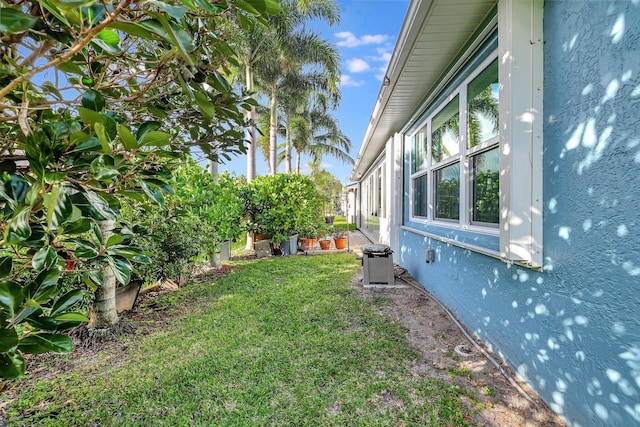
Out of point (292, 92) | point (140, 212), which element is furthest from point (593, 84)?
point (292, 92)

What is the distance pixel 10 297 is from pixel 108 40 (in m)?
0.86

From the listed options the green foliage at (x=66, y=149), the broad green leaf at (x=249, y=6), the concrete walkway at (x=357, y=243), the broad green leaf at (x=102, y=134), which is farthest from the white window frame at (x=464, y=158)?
the concrete walkway at (x=357, y=243)

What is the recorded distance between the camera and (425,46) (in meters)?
3.64

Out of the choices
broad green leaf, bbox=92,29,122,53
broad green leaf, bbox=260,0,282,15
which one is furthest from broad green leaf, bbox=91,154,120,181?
broad green leaf, bbox=260,0,282,15

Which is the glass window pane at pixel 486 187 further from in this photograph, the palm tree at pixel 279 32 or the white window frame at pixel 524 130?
the palm tree at pixel 279 32

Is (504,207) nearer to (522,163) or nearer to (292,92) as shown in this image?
(522,163)

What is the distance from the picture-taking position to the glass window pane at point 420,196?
561 cm

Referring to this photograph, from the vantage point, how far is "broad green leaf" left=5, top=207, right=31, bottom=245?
0.86m

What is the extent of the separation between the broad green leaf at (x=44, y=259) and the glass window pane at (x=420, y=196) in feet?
17.2

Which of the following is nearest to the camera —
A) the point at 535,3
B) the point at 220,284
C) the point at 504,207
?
the point at 535,3

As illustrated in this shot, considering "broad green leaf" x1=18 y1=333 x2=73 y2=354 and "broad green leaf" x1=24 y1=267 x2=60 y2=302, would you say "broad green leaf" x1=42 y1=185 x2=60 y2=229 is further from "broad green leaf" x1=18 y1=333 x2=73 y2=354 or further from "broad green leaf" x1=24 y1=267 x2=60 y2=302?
"broad green leaf" x1=18 y1=333 x2=73 y2=354

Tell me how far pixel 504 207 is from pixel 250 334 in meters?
3.05

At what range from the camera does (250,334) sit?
355cm

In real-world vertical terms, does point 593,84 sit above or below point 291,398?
above
